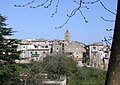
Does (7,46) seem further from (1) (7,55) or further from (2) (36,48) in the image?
(2) (36,48)

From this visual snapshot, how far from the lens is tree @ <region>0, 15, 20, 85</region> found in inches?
663

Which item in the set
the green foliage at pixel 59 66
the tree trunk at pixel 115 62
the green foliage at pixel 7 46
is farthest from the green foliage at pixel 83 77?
the tree trunk at pixel 115 62

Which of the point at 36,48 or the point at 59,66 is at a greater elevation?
the point at 36,48

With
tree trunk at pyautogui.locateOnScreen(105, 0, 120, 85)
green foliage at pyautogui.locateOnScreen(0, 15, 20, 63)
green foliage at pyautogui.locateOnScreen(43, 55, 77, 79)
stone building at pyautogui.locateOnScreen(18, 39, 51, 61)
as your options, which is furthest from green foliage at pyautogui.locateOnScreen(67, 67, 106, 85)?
tree trunk at pyautogui.locateOnScreen(105, 0, 120, 85)

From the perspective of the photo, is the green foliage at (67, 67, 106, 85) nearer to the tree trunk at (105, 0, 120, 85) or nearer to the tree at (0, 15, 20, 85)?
the tree at (0, 15, 20, 85)

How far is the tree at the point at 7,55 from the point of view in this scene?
1684cm

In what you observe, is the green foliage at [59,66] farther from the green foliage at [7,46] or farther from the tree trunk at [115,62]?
the tree trunk at [115,62]

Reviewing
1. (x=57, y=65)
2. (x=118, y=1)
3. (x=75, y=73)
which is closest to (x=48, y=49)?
(x=75, y=73)

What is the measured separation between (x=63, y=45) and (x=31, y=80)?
1398 inches

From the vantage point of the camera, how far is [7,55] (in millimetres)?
17906

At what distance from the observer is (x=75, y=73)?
36.1m

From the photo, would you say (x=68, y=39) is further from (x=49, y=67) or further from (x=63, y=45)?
(x=49, y=67)

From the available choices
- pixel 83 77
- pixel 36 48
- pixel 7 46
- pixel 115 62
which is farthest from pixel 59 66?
pixel 115 62

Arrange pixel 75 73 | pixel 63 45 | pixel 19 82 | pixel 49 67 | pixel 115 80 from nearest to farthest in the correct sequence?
pixel 115 80 → pixel 19 82 → pixel 49 67 → pixel 75 73 → pixel 63 45
